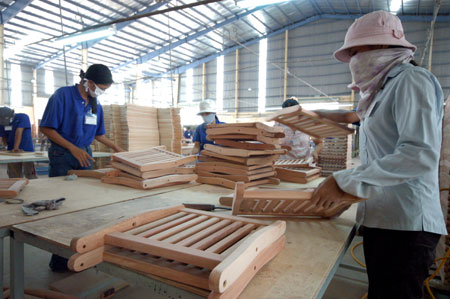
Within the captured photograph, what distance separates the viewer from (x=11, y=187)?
2.38 m

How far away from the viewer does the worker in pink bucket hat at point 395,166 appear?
132 centimetres

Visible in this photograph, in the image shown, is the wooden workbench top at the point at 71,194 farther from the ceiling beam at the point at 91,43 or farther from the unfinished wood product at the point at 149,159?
the ceiling beam at the point at 91,43

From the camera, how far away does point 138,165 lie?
2762 mm

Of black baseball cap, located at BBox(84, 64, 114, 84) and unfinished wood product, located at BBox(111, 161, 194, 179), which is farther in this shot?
black baseball cap, located at BBox(84, 64, 114, 84)

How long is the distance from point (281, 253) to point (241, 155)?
60.8 inches

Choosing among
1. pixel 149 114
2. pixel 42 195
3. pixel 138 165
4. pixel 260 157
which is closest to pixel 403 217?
pixel 260 157

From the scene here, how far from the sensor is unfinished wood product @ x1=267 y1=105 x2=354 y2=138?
2.43 m

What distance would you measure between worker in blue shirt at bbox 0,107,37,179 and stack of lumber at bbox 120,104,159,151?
2.16 m

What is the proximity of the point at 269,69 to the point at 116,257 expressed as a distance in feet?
74.7

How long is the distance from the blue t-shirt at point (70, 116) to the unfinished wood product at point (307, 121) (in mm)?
2226

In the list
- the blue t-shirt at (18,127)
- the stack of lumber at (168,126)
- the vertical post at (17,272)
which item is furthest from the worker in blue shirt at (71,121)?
the stack of lumber at (168,126)

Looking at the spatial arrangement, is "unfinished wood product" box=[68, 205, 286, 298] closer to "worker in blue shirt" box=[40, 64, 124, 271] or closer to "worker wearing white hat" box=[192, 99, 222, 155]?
"worker in blue shirt" box=[40, 64, 124, 271]

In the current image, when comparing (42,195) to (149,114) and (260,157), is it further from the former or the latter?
(149,114)

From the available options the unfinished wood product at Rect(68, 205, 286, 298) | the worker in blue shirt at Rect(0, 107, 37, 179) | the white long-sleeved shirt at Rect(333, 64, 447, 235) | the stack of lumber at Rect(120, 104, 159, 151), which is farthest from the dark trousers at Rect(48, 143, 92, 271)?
the stack of lumber at Rect(120, 104, 159, 151)
